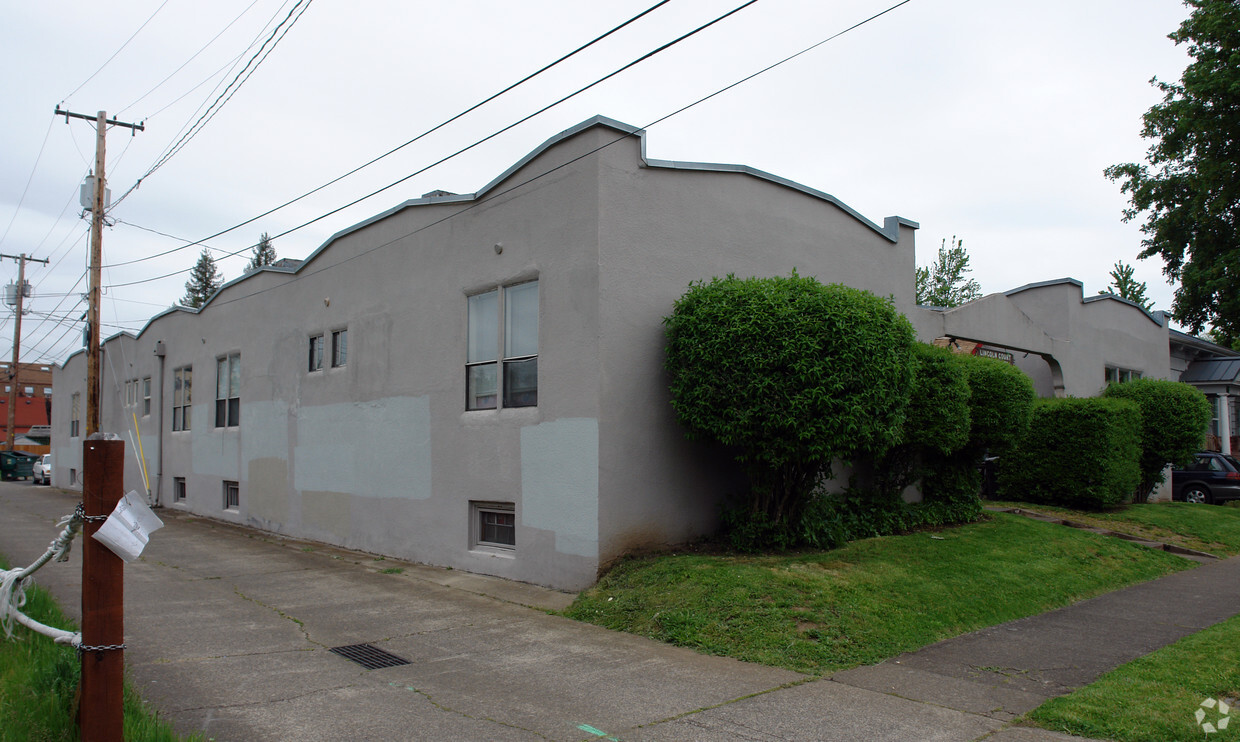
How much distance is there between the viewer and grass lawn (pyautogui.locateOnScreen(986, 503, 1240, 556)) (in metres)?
13.8

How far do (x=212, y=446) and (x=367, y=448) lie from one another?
26.3 ft

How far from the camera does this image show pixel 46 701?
4527mm

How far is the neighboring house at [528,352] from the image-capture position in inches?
378

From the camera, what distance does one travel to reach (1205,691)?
5.70 meters

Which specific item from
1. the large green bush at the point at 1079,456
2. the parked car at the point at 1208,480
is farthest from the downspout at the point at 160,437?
the parked car at the point at 1208,480

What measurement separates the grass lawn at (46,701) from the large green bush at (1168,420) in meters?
18.4

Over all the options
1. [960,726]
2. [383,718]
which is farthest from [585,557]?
[960,726]

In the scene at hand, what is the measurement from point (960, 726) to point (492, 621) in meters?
4.75

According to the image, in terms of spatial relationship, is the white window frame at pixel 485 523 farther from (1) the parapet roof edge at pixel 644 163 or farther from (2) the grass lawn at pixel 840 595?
(1) the parapet roof edge at pixel 644 163

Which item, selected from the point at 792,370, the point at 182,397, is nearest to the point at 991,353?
the point at 792,370

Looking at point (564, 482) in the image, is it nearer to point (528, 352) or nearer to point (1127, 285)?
point (528, 352)

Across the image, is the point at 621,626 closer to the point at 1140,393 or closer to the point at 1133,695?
the point at 1133,695

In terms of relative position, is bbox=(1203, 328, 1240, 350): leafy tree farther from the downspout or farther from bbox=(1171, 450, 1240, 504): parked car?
the downspout

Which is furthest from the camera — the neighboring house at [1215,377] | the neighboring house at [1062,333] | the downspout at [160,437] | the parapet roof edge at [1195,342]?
the neighboring house at [1215,377]
